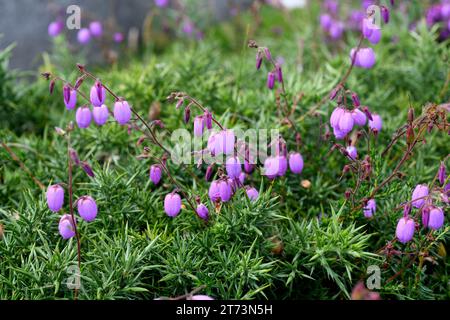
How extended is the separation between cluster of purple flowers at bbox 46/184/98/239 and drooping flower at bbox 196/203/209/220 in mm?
435

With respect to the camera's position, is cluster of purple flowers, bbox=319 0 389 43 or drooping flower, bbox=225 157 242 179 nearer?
drooping flower, bbox=225 157 242 179

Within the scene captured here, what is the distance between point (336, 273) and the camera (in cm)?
256

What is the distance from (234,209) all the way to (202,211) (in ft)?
0.47

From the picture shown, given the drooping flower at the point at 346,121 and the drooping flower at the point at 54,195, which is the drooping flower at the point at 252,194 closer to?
the drooping flower at the point at 346,121

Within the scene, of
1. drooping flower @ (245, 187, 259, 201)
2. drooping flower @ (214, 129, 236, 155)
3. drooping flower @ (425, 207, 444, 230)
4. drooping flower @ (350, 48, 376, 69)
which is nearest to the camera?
drooping flower @ (425, 207, 444, 230)

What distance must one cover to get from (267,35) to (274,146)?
399 cm

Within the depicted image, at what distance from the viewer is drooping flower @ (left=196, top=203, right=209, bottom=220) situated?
96.9 inches

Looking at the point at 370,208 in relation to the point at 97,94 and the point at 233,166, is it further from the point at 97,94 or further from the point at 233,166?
the point at 97,94

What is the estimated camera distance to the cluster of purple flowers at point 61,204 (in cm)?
229

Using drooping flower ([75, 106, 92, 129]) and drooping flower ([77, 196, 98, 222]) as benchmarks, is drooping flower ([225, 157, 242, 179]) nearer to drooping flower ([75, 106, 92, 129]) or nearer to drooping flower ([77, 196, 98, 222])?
drooping flower ([77, 196, 98, 222])

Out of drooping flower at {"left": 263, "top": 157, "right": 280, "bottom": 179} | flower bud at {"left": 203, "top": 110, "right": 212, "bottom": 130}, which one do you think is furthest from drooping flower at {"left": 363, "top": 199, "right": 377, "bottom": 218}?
flower bud at {"left": 203, "top": 110, "right": 212, "bottom": 130}
